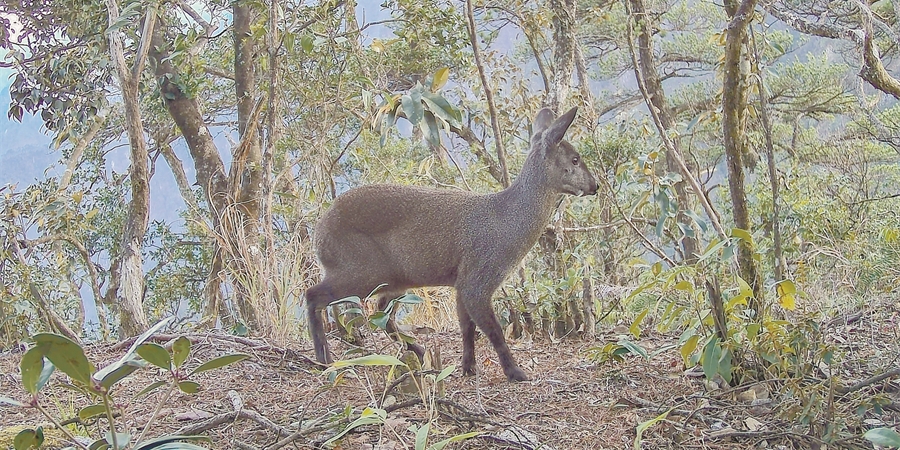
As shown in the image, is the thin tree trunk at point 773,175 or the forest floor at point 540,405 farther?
the thin tree trunk at point 773,175

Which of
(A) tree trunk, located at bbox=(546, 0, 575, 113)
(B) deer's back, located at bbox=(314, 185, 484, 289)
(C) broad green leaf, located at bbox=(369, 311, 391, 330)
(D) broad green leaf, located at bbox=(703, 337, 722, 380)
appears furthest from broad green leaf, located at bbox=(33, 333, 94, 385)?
(A) tree trunk, located at bbox=(546, 0, 575, 113)

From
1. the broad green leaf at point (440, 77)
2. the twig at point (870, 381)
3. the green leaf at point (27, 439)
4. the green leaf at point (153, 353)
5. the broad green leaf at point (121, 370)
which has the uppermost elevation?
the broad green leaf at point (440, 77)

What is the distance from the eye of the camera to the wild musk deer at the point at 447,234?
175 inches

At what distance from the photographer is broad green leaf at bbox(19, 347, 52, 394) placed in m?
1.82

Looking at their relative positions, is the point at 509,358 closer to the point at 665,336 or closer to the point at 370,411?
the point at 665,336

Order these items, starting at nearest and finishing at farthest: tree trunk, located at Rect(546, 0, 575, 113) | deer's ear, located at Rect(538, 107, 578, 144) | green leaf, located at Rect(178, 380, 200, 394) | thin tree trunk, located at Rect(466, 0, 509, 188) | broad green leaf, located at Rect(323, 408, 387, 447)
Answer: green leaf, located at Rect(178, 380, 200, 394) → broad green leaf, located at Rect(323, 408, 387, 447) → deer's ear, located at Rect(538, 107, 578, 144) → thin tree trunk, located at Rect(466, 0, 509, 188) → tree trunk, located at Rect(546, 0, 575, 113)

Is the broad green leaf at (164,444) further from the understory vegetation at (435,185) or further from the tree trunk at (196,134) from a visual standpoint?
the tree trunk at (196,134)

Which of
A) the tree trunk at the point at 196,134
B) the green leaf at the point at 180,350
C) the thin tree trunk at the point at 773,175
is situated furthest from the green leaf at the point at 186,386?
the tree trunk at the point at 196,134

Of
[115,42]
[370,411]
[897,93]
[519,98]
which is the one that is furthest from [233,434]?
[519,98]

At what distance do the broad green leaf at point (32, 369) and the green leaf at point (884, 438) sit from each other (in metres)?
2.22

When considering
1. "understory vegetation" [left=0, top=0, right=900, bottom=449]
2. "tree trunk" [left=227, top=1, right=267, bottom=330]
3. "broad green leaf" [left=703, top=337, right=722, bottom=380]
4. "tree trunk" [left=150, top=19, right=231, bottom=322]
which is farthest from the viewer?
"tree trunk" [left=150, top=19, right=231, bottom=322]

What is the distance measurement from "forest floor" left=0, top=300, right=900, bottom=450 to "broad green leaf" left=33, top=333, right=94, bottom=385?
3.16 ft

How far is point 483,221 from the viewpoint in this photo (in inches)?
179

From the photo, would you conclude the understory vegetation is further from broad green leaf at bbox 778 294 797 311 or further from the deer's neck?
the deer's neck
